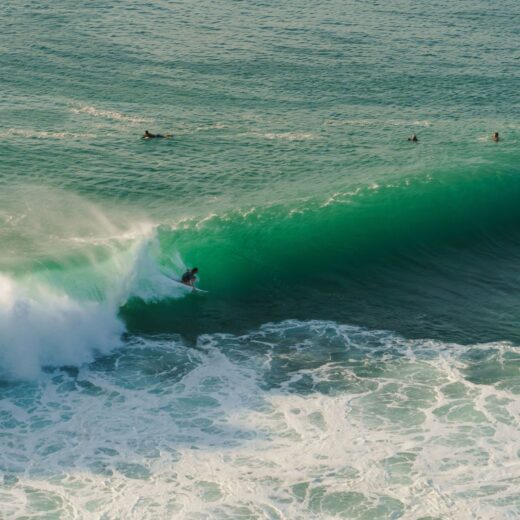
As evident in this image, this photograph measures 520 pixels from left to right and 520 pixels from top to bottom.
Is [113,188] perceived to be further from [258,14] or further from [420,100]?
[258,14]

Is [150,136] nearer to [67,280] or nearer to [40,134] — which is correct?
[40,134]

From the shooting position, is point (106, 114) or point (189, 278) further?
point (106, 114)

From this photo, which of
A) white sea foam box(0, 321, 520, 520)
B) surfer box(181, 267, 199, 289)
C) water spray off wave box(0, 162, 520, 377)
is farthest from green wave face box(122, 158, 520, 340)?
white sea foam box(0, 321, 520, 520)

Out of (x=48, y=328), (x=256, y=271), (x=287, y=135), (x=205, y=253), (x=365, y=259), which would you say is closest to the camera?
(x=48, y=328)

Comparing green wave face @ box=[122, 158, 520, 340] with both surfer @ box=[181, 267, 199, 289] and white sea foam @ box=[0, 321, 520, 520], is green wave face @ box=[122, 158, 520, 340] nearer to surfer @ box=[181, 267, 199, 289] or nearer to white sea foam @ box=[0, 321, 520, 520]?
surfer @ box=[181, 267, 199, 289]

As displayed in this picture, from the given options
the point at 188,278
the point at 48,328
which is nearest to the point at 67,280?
the point at 48,328

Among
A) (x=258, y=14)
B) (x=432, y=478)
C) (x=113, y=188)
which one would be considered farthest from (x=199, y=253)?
(x=258, y=14)

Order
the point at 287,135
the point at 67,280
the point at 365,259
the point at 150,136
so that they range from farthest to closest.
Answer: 1. the point at 287,135
2. the point at 150,136
3. the point at 365,259
4. the point at 67,280
